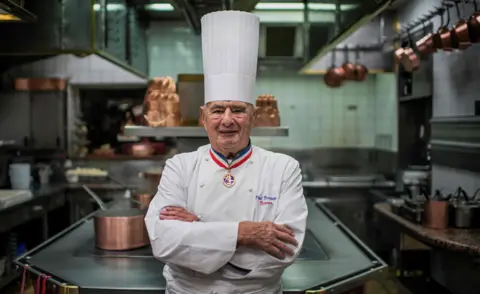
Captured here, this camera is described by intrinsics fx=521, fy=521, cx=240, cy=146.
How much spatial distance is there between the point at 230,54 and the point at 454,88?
297cm

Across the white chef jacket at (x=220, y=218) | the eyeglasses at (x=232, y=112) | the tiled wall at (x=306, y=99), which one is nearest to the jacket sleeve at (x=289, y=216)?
the white chef jacket at (x=220, y=218)

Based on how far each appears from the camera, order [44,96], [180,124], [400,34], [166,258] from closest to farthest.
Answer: [166,258] → [180,124] → [400,34] → [44,96]

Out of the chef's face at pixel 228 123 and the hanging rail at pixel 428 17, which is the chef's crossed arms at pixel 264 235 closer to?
the chef's face at pixel 228 123

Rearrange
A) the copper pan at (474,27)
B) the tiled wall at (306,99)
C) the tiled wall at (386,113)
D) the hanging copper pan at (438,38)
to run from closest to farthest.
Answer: the copper pan at (474,27), the hanging copper pan at (438,38), the tiled wall at (386,113), the tiled wall at (306,99)

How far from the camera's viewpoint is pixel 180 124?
9.33 feet

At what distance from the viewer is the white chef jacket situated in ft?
5.53

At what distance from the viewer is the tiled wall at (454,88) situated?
387 centimetres

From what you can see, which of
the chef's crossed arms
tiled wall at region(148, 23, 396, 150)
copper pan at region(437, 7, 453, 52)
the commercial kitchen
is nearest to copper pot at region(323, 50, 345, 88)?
the commercial kitchen

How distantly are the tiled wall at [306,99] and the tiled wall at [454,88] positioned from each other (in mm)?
1645

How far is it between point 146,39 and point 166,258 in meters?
4.77

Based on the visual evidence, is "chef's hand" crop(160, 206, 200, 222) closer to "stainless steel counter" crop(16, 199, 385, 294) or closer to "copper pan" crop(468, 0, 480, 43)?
"stainless steel counter" crop(16, 199, 385, 294)

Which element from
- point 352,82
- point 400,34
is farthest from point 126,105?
point 400,34

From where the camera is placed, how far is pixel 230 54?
1.87m

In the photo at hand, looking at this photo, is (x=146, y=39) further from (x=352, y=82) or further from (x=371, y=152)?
(x=371, y=152)
